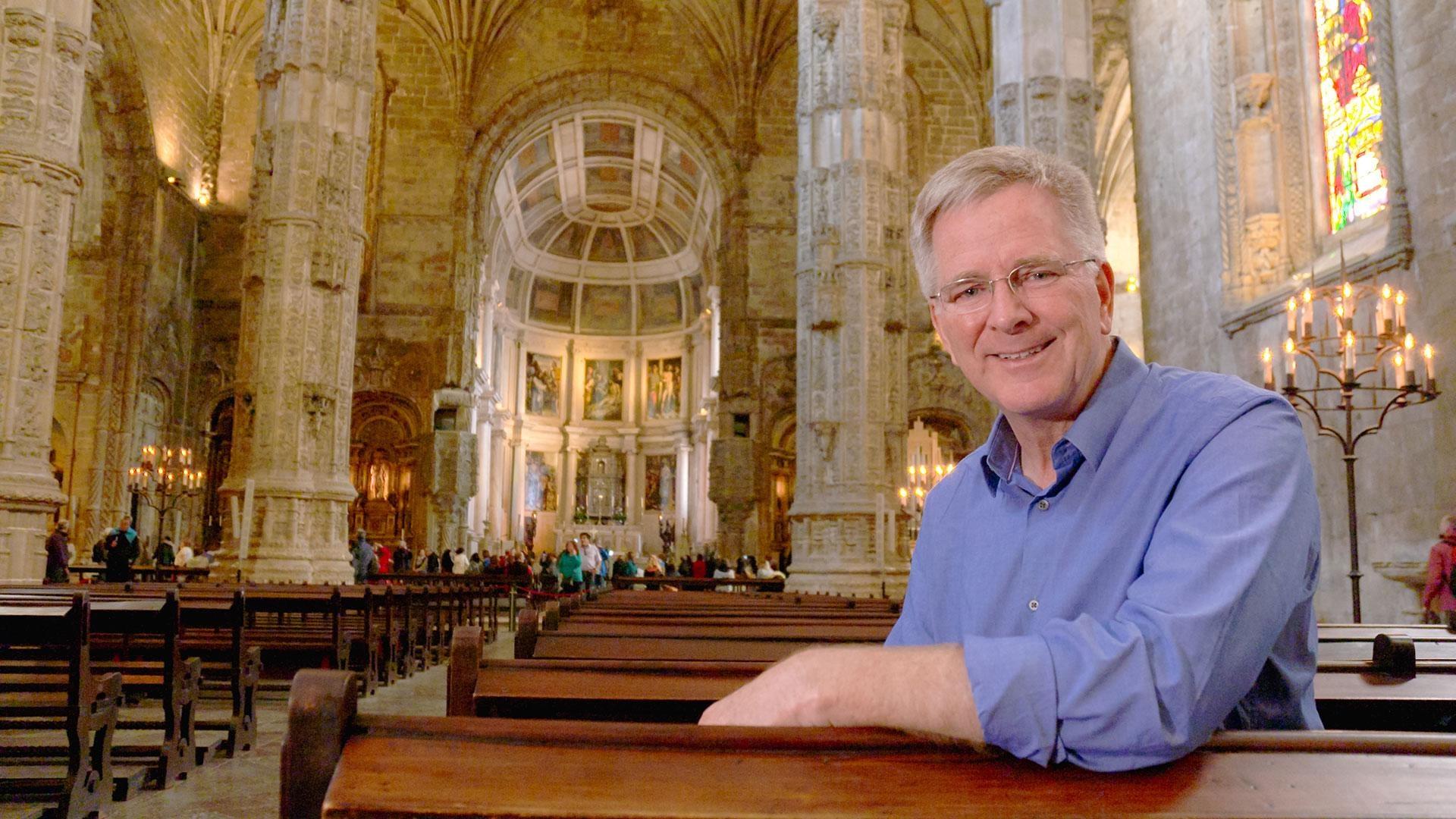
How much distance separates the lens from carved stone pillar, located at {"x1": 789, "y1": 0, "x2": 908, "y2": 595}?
491 inches

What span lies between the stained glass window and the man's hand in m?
12.0

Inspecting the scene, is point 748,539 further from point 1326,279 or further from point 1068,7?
point 1068,7

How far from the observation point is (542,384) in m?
39.3

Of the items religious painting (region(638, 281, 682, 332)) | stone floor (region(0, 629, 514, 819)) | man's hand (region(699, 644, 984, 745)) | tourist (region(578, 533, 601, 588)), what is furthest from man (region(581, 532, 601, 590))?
religious painting (region(638, 281, 682, 332))

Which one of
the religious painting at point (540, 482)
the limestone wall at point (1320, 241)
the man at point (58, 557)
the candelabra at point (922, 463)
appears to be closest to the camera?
the limestone wall at point (1320, 241)

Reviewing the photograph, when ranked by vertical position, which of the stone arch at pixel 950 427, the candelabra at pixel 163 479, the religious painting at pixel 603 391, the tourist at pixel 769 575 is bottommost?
the tourist at pixel 769 575

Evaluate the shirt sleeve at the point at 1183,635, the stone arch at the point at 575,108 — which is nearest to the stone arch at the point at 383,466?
the stone arch at the point at 575,108

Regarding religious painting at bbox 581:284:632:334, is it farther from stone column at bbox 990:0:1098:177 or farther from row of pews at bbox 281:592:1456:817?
row of pews at bbox 281:592:1456:817

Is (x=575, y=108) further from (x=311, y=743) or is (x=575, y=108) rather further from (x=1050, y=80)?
(x=311, y=743)

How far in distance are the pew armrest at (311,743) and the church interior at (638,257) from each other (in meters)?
1.65

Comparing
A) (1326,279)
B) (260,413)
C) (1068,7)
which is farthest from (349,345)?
(1326,279)

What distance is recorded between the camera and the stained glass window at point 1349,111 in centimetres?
1151

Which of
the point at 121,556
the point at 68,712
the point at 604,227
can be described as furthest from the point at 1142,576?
the point at 604,227

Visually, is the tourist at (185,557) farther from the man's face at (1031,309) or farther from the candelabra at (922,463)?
the man's face at (1031,309)
